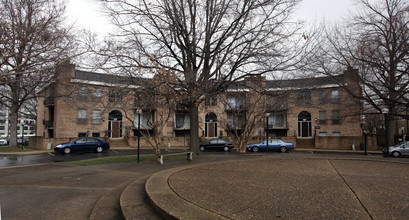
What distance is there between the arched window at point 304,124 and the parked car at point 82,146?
2765 centimetres

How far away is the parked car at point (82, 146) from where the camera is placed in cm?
2191

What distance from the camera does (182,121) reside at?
40.8m

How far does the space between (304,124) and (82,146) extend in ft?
99.0

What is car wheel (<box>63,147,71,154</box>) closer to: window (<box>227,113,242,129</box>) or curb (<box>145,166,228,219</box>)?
window (<box>227,113,242,129</box>)

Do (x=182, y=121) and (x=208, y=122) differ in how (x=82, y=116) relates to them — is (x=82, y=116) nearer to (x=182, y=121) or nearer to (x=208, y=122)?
(x=182, y=121)

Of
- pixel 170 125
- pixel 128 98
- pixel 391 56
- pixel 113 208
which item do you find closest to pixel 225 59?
pixel 128 98

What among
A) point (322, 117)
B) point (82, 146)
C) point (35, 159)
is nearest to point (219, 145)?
point (82, 146)

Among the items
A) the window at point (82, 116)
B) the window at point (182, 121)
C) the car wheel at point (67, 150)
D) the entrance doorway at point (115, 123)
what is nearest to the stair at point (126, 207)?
the car wheel at point (67, 150)

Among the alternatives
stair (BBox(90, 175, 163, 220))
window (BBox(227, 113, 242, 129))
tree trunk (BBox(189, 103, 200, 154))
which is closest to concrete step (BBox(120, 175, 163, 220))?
stair (BBox(90, 175, 163, 220))

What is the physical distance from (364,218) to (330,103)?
35728 mm

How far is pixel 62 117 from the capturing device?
33438 mm

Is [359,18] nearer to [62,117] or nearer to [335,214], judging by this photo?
[335,214]

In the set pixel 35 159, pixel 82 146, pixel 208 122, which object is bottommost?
pixel 35 159

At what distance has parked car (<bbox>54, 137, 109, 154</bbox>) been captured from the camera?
21914mm
